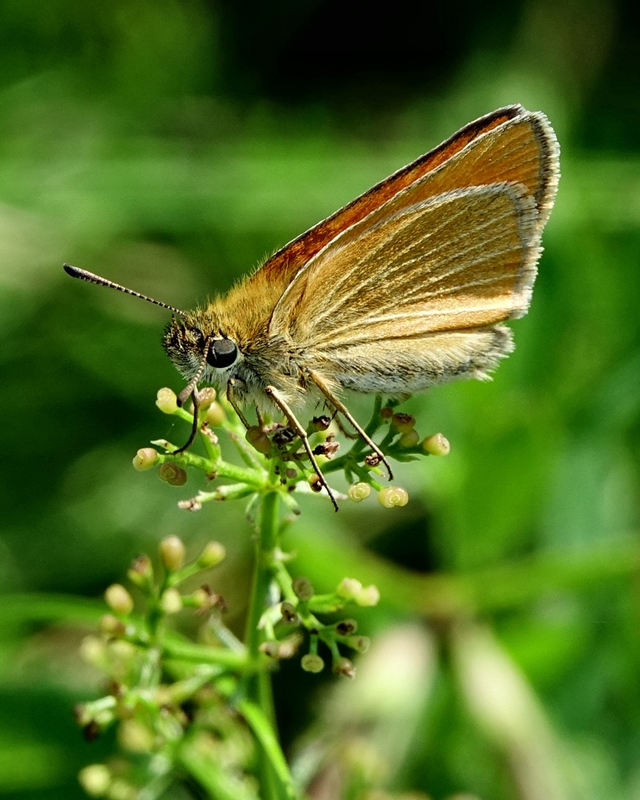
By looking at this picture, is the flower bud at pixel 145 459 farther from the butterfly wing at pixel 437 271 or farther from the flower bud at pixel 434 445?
the butterfly wing at pixel 437 271

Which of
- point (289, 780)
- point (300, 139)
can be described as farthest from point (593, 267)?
point (289, 780)

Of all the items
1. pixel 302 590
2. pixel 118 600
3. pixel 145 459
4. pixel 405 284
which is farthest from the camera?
pixel 405 284

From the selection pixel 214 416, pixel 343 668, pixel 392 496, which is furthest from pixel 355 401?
pixel 343 668

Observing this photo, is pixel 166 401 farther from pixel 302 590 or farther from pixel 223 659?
pixel 223 659

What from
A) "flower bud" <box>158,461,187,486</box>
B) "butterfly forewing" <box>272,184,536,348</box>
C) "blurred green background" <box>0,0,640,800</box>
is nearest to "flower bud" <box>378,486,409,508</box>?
"flower bud" <box>158,461,187,486</box>

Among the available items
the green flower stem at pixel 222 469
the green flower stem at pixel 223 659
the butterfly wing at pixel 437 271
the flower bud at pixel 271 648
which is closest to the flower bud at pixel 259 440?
the green flower stem at pixel 222 469
